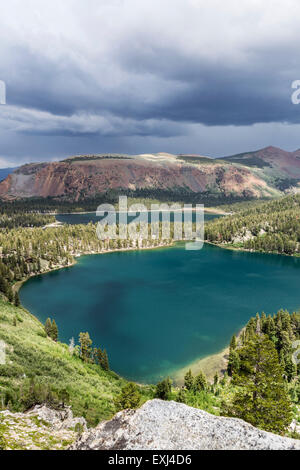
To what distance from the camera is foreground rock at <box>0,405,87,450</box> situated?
15.0m

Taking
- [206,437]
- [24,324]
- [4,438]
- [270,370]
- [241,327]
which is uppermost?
[206,437]

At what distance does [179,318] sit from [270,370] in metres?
46.2

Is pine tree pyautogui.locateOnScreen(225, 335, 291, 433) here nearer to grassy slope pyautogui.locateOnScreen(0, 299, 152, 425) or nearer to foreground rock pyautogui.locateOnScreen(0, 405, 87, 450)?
grassy slope pyautogui.locateOnScreen(0, 299, 152, 425)

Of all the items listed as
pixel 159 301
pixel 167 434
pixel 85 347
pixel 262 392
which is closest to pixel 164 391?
pixel 262 392

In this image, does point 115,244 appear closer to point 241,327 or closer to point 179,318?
point 179,318

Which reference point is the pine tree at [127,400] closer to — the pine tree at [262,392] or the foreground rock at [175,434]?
the pine tree at [262,392]

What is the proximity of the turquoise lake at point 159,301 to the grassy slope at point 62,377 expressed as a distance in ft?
29.3

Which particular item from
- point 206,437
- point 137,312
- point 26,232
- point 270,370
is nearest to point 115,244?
point 26,232

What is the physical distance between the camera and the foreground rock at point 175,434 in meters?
11.5

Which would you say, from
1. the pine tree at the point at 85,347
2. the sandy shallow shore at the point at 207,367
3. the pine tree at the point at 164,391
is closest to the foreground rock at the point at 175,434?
the pine tree at the point at 164,391

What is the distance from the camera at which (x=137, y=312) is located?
246ft

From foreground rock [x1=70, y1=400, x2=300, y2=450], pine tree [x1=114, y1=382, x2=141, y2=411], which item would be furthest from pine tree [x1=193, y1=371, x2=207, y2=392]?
foreground rock [x1=70, y1=400, x2=300, y2=450]

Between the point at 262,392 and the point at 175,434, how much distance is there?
17164mm

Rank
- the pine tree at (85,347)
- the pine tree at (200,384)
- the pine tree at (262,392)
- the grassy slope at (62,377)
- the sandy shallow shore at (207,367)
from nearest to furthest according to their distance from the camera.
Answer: the pine tree at (262,392), the grassy slope at (62,377), the pine tree at (200,384), the sandy shallow shore at (207,367), the pine tree at (85,347)
